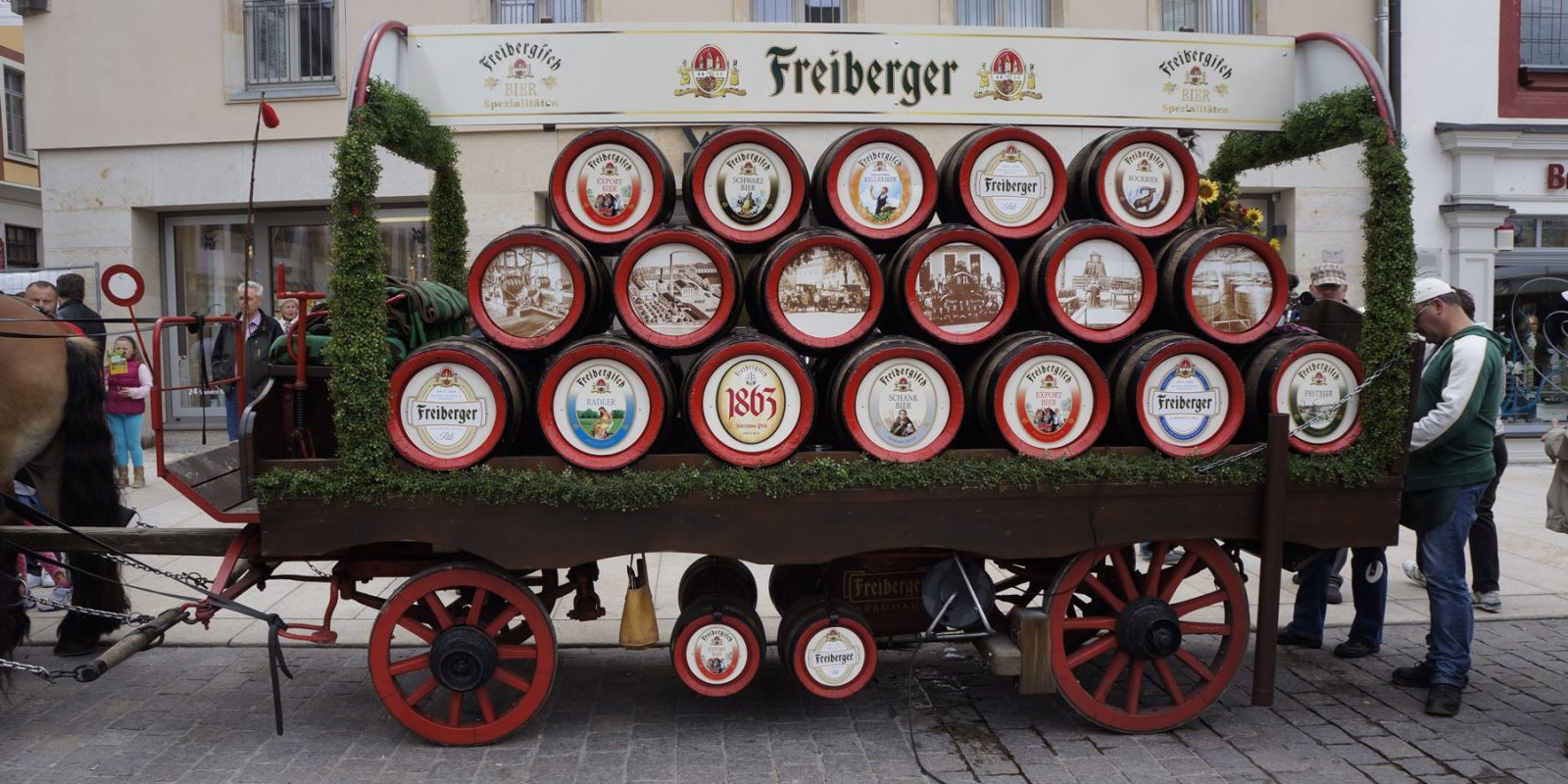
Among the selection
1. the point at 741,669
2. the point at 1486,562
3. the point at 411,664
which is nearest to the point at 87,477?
the point at 411,664

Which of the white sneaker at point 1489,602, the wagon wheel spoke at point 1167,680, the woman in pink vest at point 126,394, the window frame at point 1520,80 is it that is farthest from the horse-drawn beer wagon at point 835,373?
the window frame at point 1520,80

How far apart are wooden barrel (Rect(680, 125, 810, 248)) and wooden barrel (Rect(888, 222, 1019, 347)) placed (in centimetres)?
47

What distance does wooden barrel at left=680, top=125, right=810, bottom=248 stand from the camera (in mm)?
3910

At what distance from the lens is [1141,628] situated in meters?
4.05

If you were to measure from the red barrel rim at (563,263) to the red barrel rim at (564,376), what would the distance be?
5.3 inches

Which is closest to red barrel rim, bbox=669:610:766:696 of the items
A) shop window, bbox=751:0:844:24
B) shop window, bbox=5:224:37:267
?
shop window, bbox=751:0:844:24

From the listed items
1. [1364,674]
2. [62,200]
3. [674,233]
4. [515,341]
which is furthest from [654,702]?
[62,200]

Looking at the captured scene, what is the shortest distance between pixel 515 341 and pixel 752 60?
54.5 inches

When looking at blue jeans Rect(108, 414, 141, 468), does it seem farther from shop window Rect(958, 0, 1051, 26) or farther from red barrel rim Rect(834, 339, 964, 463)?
shop window Rect(958, 0, 1051, 26)

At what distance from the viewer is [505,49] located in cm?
401

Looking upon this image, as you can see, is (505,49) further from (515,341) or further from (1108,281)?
(1108,281)

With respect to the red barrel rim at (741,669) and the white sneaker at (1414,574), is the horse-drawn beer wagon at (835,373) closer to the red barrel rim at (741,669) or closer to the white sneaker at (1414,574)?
the red barrel rim at (741,669)

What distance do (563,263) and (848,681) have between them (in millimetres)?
1907

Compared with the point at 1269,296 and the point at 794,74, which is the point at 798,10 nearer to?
the point at 794,74
